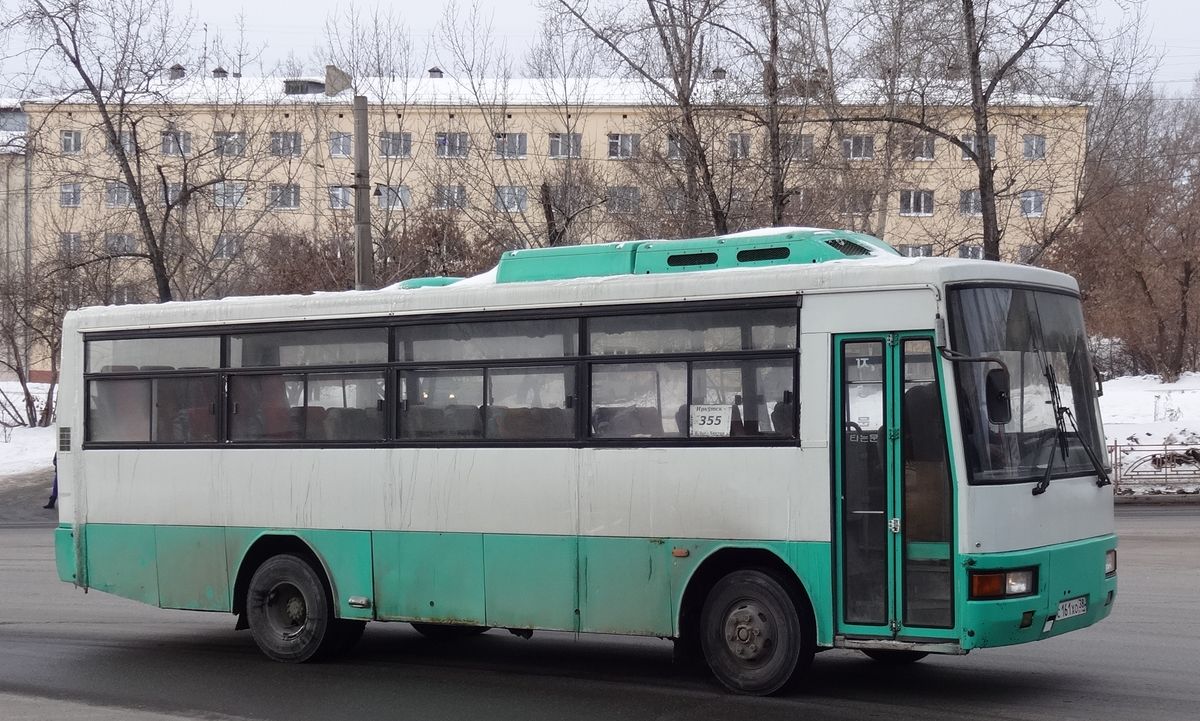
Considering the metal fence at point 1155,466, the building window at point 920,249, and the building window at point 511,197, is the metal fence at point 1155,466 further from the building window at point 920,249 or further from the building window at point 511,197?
the building window at point 511,197

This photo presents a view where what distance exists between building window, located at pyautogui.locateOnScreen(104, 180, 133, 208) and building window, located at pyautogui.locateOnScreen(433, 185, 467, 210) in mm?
6794

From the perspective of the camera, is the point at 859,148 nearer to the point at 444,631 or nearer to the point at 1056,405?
the point at 444,631

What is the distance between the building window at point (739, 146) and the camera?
23.3 m

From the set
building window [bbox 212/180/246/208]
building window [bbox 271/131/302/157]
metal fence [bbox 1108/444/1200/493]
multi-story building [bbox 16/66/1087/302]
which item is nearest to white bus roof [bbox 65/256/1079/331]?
multi-story building [bbox 16/66/1087/302]

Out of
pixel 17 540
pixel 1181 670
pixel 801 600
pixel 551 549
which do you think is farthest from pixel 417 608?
pixel 17 540

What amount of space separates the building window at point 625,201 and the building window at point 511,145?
12.6ft

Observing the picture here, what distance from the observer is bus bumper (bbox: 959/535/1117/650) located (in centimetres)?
795

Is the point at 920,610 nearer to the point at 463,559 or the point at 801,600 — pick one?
the point at 801,600

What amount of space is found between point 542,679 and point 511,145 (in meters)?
23.8

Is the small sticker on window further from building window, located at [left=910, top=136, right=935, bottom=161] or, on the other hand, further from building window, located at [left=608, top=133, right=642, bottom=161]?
building window, located at [left=608, top=133, right=642, bottom=161]

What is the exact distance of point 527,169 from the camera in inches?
1262

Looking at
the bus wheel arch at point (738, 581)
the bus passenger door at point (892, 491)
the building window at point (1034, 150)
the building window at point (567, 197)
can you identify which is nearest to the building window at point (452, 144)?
the building window at point (567, 197)

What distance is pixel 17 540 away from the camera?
Answer: 21.6m

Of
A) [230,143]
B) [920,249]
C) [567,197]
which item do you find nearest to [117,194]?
[230,143]
